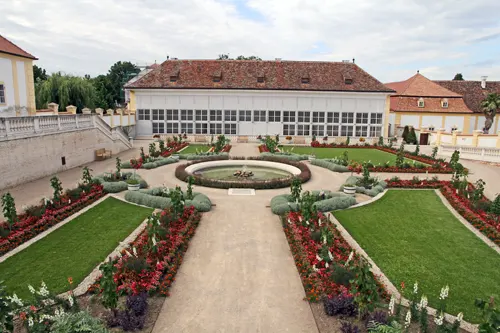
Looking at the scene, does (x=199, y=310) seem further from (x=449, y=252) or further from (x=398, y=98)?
(x=398, y=98)

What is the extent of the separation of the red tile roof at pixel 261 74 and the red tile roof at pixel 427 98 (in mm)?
6505

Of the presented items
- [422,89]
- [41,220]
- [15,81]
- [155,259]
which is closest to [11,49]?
[15,81]

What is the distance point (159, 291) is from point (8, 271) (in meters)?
4.41

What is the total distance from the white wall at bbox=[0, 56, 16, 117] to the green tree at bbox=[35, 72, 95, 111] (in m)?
15.8

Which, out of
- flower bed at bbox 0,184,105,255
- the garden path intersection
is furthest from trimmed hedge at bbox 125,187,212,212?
flower bed at bbox 0,184,105,255

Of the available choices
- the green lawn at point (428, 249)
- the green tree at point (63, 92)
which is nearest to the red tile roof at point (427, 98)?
the green lawn at point (428, 249)

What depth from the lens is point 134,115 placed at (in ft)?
135

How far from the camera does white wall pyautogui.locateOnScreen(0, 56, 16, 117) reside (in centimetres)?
2561

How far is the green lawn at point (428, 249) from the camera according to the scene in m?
9.27

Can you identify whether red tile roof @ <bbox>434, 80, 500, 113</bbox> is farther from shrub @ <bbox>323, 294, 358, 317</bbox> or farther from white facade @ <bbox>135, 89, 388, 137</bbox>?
shrub @ <bbox>323, 294, 358, 317</bbox>

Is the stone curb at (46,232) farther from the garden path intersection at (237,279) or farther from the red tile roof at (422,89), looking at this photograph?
the red tile roof at (422,89)

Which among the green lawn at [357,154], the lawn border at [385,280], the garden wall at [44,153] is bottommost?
the lawn border at [385,280]

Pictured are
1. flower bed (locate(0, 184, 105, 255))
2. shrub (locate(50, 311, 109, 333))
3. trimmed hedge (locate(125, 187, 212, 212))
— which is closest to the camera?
shrub (locate(50, 311, 109, 333))

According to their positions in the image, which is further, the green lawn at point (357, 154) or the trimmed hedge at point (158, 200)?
the green lawn at point (357, 154)
